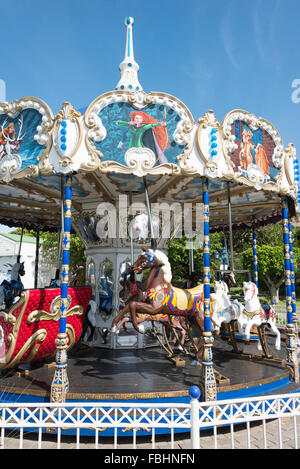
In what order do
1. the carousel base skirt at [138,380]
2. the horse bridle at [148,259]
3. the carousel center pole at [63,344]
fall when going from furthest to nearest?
the horse bridle at [148,259] → the carousel base skirt at [138,380] → the carousel center pole at [63,344]

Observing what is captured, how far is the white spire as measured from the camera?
8.14 metres

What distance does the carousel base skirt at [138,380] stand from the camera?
491cm

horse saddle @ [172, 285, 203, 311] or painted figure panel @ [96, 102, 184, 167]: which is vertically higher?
painted figure panel @ [96, 102, 184, 167]

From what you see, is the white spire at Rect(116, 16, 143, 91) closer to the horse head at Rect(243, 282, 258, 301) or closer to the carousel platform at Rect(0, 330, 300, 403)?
the horse head at Rect(243, 282, 258, 301)

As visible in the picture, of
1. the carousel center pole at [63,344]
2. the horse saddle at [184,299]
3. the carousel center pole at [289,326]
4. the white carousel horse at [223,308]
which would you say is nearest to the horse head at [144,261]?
the horse saddle at [184,299]

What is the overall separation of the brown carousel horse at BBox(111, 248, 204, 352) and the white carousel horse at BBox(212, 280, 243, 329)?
1.07m

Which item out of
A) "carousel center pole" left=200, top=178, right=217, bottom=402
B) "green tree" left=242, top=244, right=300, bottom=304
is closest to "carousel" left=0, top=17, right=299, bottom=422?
"carousel center pole" left=200, top=178, right=217, bottom=402

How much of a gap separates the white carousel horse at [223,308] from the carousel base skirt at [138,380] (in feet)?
3.06

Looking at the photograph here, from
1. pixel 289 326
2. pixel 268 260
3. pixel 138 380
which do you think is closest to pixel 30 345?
pixel 138 380

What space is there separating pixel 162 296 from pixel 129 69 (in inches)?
236

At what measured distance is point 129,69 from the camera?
828 cm

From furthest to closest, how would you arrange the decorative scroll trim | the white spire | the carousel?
the white spire
the decorative scroll trim
the carousel

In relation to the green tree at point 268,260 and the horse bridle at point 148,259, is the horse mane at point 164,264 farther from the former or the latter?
the green tree at point 268,260
